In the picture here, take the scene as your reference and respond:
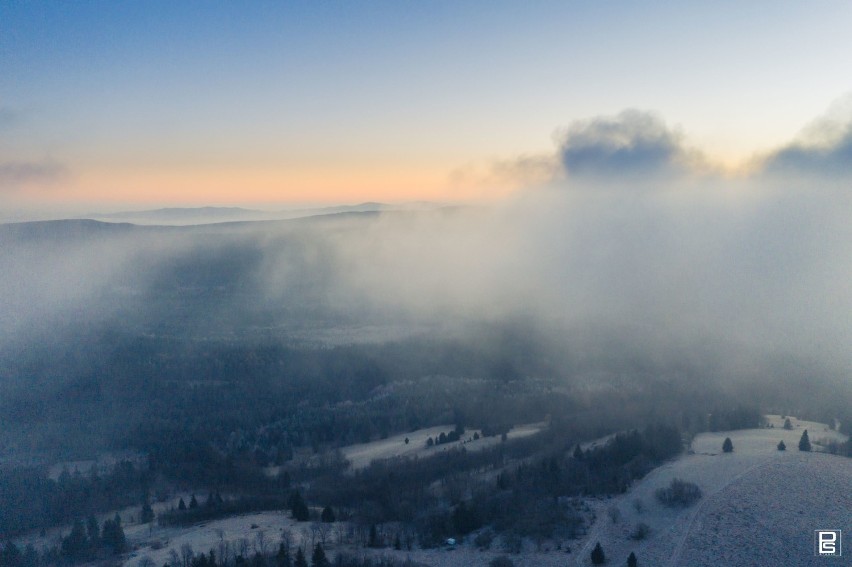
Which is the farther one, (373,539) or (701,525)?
(373,539)

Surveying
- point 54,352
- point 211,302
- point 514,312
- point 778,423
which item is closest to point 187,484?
point 778,423

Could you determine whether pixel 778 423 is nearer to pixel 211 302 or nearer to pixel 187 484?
pixel 187 484

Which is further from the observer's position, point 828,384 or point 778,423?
point 828,384

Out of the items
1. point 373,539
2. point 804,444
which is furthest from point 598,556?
point 804,444

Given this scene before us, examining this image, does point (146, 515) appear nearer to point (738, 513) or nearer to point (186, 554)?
point (186, 554)

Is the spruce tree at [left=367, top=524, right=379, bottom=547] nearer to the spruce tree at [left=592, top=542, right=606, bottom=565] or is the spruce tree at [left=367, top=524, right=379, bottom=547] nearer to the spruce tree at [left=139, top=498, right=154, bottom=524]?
the spruce tree at [left=592, top=542, right=606, bottom=565]

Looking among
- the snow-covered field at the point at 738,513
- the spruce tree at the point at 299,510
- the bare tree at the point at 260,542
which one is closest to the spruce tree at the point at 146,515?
the spruce tree at the point at 299,510
